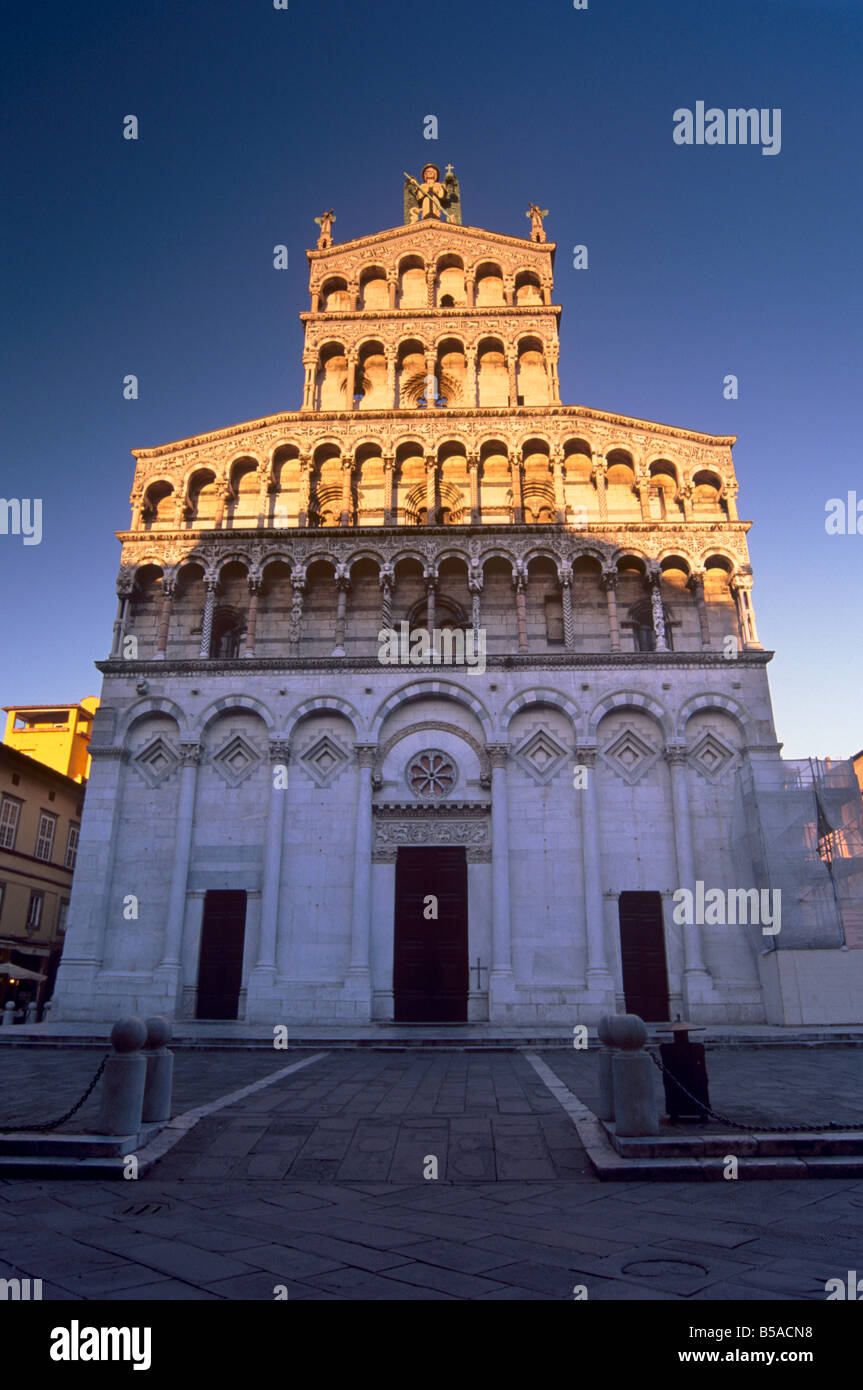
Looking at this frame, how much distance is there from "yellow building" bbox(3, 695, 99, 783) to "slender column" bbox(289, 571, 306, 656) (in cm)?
3026

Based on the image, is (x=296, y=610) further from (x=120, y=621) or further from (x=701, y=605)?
(x=701, y=605)

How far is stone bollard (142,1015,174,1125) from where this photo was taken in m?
10.2

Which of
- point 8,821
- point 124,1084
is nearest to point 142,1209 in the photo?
point 124,1084

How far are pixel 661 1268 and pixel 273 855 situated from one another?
1954cm

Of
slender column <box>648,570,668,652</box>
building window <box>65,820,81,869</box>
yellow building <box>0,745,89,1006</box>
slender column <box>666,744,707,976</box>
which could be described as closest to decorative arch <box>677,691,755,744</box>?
slender column <box>666,744,707,976</box>

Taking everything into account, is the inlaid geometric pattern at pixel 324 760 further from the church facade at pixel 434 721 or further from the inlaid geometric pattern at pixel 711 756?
the inlaid geometric pattern at pixel 711 756

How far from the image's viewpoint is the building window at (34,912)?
38366mm

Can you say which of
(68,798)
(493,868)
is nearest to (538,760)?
(493,868)

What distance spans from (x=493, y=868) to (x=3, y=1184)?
54.5 feet

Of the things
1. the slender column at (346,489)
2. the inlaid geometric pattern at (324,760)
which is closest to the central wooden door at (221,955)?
the inlaid geometric pattern at (324,760)

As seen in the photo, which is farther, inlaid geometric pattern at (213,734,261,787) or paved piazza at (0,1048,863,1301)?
inlaid geometric pattern at (213,734,261,787)

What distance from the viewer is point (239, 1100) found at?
1173 cm

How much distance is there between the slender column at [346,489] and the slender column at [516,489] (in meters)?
5.48

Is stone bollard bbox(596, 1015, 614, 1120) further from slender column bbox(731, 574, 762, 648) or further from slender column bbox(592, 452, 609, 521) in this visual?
slender column bbox(592, 452, 609, 521)
